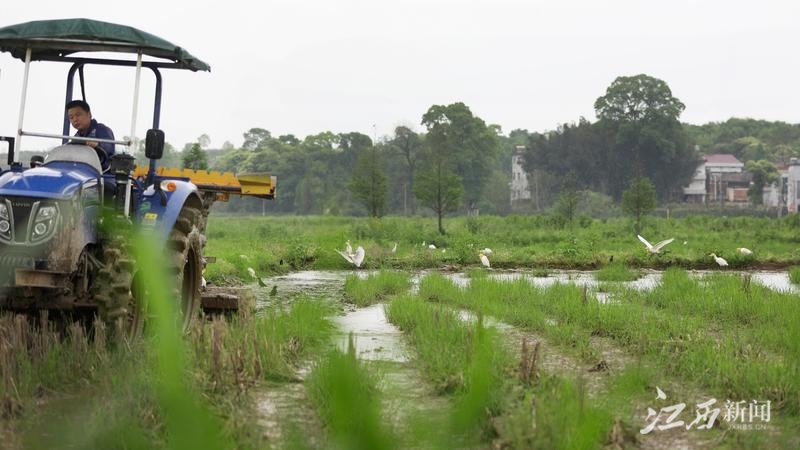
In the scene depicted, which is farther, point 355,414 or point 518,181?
point 518,181

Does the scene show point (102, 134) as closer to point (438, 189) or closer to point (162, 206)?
point (162, 206)

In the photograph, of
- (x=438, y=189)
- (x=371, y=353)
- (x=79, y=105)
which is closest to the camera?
(x=79, y=105)

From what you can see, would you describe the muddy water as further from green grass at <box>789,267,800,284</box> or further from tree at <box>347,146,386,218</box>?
tree at <box>347,146,386,218</box>

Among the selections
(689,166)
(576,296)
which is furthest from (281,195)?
(576,296)

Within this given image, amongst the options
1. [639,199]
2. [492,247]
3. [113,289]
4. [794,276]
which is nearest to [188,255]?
[113,289]

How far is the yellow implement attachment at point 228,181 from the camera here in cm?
1011

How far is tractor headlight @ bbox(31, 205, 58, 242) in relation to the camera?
6156 mm

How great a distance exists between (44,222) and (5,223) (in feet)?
0.87

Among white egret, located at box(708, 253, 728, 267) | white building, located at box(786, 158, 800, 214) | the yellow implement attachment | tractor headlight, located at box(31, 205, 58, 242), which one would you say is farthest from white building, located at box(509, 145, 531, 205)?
tractor headlight, located at box(31, 205, 58, 242)

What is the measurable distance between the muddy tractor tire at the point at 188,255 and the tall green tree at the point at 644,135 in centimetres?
6761

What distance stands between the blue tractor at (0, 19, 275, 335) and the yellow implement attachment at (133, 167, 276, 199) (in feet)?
6.10

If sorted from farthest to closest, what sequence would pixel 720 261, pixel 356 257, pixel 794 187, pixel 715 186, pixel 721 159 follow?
pixel 721 159 < pixel 715 186 < pixel 794 187 < pixel 720 261 < pixel 356 257

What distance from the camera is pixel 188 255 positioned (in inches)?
329

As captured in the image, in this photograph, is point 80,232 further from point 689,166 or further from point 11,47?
point 689,166
